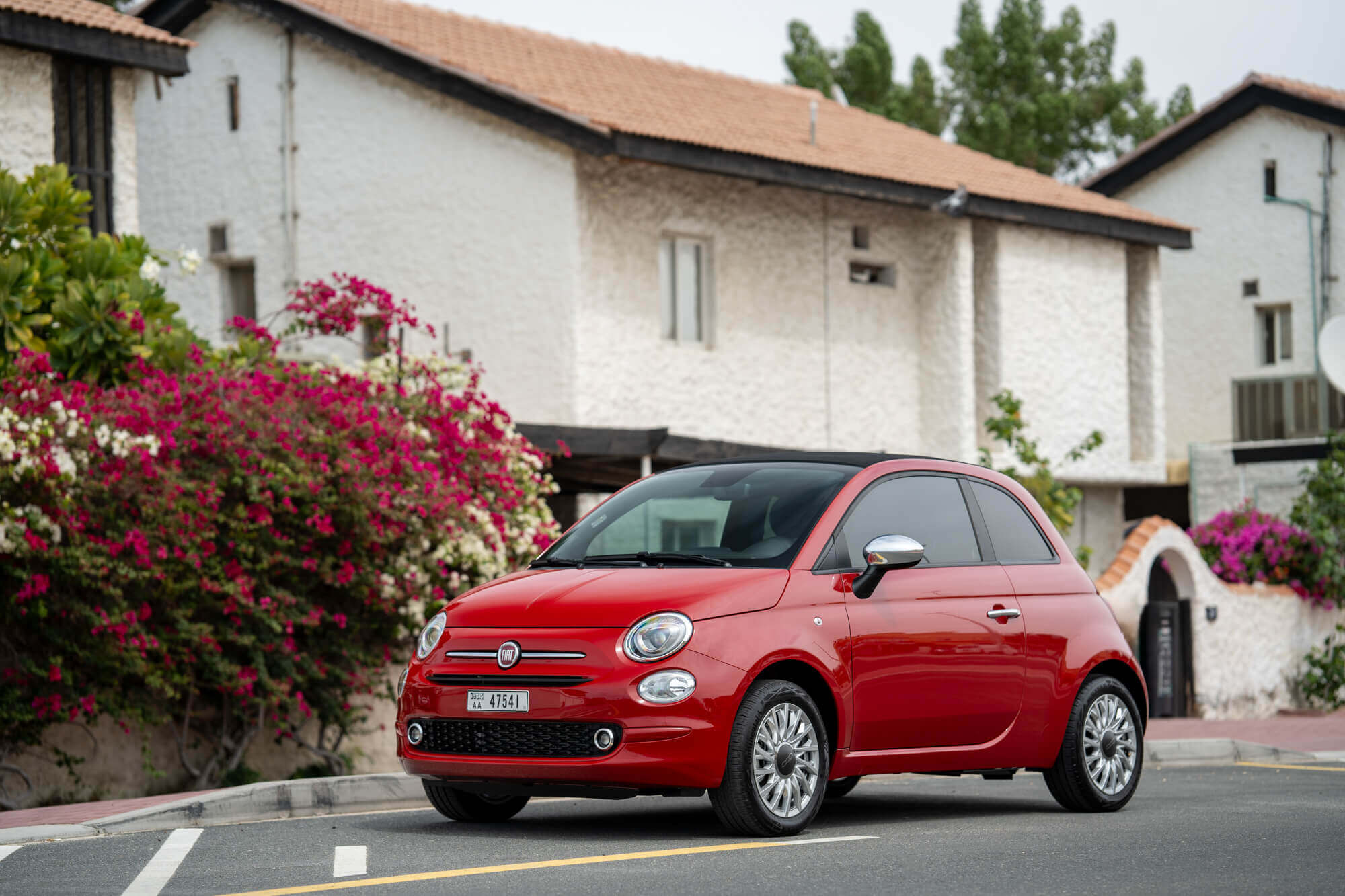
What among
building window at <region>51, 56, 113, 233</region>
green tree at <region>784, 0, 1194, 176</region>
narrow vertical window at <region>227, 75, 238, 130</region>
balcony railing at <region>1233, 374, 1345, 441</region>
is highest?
green tree at <region>784, 0, 1194, 176</region>

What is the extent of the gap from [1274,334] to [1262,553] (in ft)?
30.3

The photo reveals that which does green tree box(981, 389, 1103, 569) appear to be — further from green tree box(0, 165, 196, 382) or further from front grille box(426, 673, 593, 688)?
front grille box(426, 673, 593, 688)

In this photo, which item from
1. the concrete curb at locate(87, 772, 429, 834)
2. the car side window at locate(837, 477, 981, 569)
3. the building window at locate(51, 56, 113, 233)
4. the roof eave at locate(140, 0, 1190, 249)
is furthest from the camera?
the roof eave at locate(140, 0, 1190, 249)

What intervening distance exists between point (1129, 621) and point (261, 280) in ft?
A: 37.1

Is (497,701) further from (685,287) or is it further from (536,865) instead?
(685,287)

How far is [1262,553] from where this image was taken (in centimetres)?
2295

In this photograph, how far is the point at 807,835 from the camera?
27.3ft

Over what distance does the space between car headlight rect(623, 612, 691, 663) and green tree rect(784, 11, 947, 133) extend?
42567 mm

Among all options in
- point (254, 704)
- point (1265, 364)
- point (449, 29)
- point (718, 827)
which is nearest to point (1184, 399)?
point (1265, 364)

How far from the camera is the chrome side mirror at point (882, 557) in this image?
27.9 ft

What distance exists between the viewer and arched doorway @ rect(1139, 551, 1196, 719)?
68.1 feet

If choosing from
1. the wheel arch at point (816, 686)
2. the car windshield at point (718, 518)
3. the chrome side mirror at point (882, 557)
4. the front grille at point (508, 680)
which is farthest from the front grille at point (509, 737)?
the chrome side mirror at point (882, 557)

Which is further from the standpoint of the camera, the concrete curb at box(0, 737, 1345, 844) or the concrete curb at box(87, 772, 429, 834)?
the concrete curb at box(87, 772, 429, 834)

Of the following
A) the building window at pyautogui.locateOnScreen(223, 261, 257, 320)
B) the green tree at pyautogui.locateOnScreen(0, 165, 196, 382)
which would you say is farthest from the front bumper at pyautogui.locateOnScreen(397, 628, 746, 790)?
the building window at pyautogui.locateOnScreen(223, 261, 257, 320)
